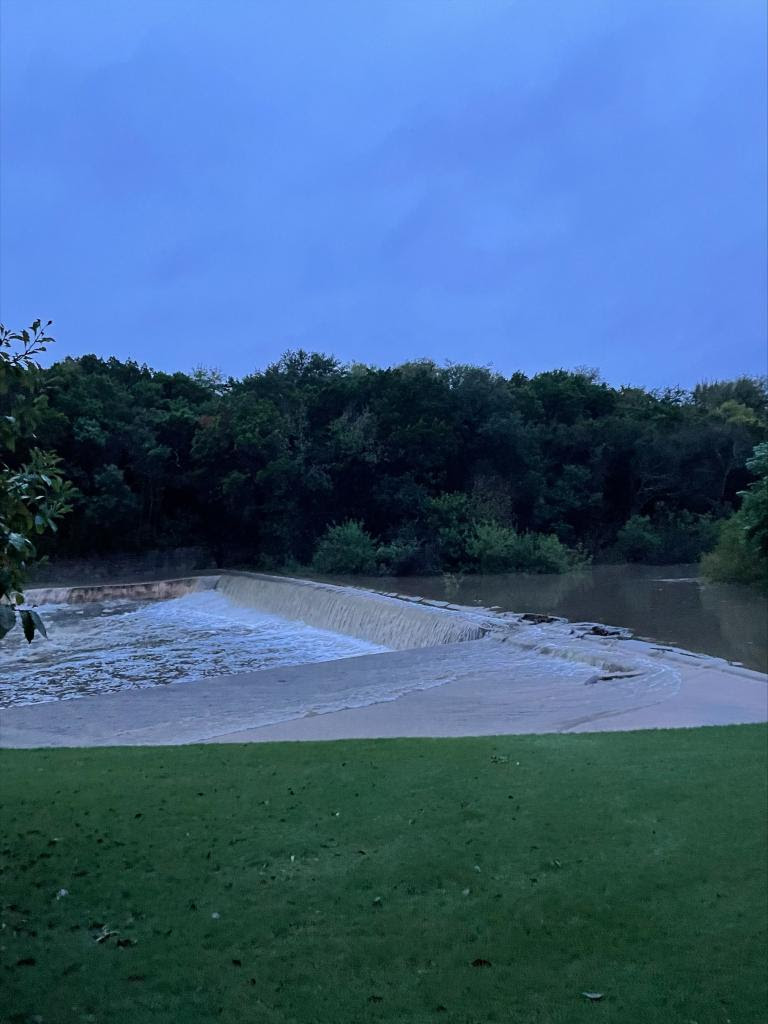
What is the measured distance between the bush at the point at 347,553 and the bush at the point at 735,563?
30.7 ft

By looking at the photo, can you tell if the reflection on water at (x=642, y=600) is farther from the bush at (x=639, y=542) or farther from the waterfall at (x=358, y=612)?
the waterfall at (x=358, y=612)

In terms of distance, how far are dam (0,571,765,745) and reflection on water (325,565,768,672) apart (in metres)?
1.35

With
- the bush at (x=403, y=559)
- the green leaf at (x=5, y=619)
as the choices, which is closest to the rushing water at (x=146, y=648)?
the bush at (x=403, y=559)

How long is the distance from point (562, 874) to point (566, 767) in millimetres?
1752

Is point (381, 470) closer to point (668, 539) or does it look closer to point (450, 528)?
point (450, 528)

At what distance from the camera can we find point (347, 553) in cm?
2533

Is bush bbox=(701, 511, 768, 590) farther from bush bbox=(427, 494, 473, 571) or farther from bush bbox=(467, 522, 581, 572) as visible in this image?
bush bbox=(427, 494, 473, 571)

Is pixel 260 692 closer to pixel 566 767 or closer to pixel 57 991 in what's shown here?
pixel 566 767

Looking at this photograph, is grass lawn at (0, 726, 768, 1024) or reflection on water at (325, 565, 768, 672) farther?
reflection on water at (325, 565, 768, 672)

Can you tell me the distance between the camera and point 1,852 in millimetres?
4059

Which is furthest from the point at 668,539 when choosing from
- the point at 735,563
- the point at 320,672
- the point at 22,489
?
the point at 22,489

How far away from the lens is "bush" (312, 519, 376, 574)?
25.3 meters

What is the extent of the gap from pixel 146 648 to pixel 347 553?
425 inches

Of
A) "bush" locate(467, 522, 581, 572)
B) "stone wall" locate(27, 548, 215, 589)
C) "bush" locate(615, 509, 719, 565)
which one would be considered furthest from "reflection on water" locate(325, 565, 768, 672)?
"stone wall" locate(27, 548, 215, 589)
